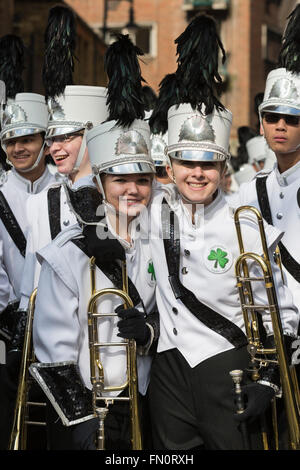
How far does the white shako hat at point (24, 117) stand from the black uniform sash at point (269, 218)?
5.83 feet

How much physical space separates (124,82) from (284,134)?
1.33 m

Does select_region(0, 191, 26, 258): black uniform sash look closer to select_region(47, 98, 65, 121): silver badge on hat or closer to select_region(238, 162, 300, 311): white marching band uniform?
select_region(47, 98, 65, 121): silver badge on hat

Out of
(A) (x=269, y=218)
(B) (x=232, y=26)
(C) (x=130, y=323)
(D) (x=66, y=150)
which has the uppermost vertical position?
(B) (x=232, y=26)

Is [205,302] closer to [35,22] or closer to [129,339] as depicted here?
[129,339]

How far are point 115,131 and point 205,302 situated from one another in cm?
99

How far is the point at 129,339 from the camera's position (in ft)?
15.8

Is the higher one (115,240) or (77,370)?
(115,240)

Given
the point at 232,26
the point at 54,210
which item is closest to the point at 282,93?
the point at 54,210

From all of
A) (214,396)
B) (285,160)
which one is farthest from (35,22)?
(214,396)

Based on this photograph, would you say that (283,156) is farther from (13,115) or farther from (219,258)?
(13,115)

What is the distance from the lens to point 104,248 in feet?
15.9

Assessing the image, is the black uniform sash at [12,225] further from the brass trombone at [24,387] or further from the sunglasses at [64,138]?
the brass trombone at [24,387]

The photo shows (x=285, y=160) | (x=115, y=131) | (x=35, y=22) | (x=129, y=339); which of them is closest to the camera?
(x=129, y=339)

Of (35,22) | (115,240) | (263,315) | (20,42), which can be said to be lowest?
(263,315)
